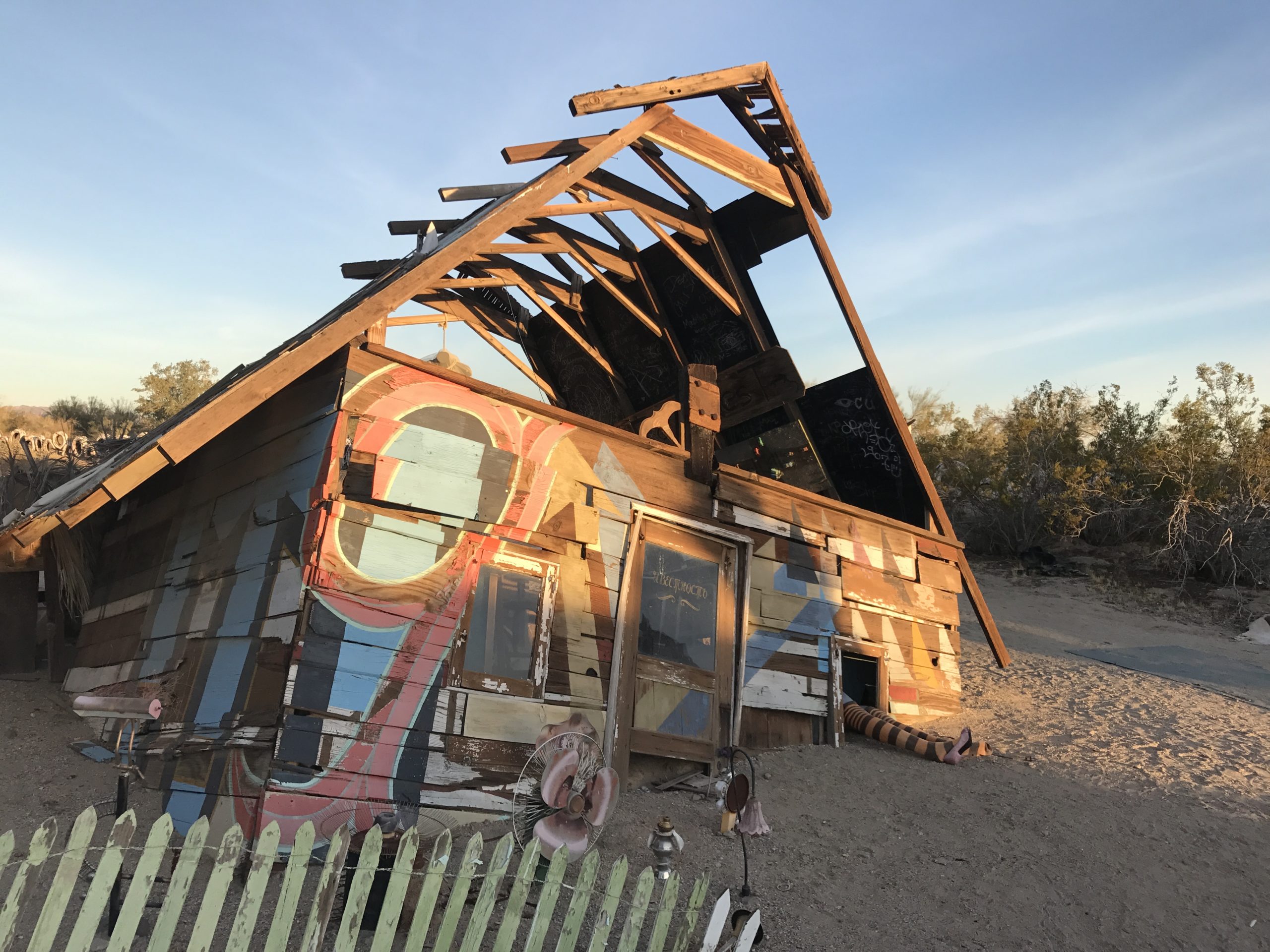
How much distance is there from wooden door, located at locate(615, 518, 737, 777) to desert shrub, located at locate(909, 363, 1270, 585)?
13468mm

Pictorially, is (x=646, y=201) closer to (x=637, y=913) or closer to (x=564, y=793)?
(x=564, y=793)

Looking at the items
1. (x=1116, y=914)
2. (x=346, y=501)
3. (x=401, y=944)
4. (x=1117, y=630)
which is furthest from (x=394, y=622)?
(x=1117, y=630)

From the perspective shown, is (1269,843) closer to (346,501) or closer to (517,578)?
(517,578)

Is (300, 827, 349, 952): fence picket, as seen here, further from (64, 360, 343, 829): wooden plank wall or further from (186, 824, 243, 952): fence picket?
(64, 360, 343, 829): wooden plank wall

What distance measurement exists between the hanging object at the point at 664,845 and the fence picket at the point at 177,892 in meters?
2.66

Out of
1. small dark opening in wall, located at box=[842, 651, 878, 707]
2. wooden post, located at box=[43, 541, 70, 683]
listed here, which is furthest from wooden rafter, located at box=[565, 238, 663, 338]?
wooden post, located at box=[43, 541, 70, 683]

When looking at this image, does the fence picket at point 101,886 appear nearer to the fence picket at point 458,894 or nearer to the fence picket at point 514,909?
the fence picket at point 458,894

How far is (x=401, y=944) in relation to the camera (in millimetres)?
4152

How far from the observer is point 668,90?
7605 millimetres

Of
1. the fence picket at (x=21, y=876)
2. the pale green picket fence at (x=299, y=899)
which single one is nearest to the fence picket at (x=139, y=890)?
the pale green picket fence at (x=299, y=899)

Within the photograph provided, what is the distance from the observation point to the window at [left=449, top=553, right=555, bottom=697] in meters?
6.11

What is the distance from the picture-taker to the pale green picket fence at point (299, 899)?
2.89m

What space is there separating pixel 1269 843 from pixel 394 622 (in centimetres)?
669

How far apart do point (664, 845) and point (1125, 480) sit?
61.4 ft
